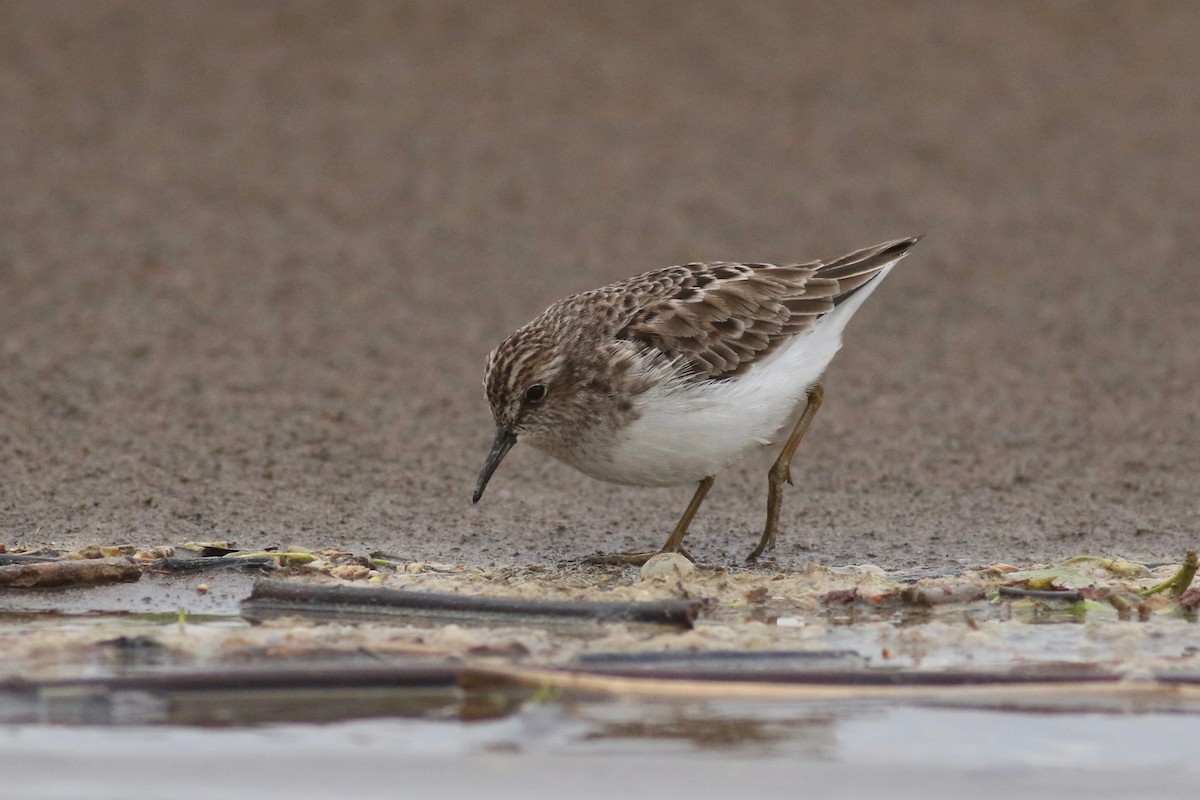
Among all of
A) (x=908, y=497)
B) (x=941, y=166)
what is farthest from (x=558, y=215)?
(x=908, y=497)

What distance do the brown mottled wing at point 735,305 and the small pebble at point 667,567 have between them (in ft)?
2.46

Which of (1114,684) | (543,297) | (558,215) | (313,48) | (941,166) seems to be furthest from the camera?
(313,48)

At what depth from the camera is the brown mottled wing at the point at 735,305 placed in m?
7.05

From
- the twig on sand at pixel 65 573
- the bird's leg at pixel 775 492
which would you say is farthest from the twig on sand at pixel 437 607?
the bird's leg at pixel 775 492

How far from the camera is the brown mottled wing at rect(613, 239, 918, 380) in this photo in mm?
7051

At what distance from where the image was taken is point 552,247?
1206 cm

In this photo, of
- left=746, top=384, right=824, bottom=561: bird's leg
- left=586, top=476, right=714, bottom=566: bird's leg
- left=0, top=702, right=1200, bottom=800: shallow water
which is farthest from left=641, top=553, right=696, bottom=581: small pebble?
left=0, top=702, right=1200, bottom=800: shallow water

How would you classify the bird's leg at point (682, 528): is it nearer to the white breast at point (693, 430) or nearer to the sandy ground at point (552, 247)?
the white breast at point (693, 430)

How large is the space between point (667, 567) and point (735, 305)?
4.19 ft

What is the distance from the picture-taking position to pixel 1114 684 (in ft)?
16.9

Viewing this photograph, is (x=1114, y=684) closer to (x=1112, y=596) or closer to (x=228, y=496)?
(x=1112, y=596)

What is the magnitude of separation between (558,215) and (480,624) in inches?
280

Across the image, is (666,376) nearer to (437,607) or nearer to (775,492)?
(775,492)

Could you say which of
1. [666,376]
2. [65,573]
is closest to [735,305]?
[666,376]
